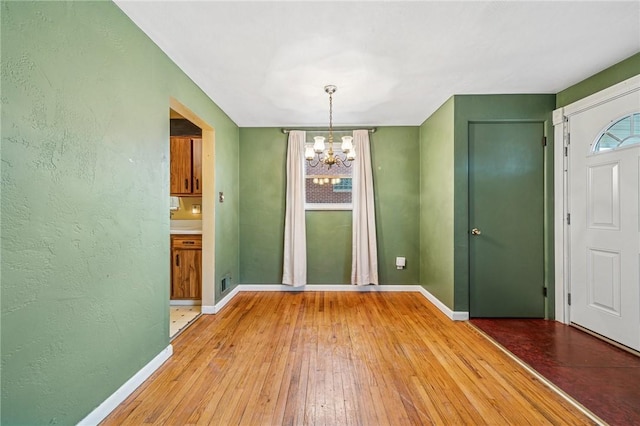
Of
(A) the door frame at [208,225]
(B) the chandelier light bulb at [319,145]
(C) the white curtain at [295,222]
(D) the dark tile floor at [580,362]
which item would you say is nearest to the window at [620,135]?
(D) the dark tile floor at [580,362]

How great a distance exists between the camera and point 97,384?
1601mm

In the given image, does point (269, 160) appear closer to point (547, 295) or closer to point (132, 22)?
point (132, 22)

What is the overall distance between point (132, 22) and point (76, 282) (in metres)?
1.76

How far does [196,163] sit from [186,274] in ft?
5.02

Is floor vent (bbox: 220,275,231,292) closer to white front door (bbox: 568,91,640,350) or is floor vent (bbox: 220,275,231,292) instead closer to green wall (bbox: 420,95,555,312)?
green wall (bbox: 420,95,555,312)

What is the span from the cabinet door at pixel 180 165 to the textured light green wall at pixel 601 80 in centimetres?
462

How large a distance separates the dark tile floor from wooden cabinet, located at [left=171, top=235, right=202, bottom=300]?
344 centimetres

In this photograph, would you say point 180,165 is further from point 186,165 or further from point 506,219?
point 506,219

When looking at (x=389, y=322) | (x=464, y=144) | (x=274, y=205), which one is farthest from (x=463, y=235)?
(x=274, y=205)

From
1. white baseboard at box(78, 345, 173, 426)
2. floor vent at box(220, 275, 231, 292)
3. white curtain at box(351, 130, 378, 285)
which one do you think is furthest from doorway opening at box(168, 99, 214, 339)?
white curtain at box(351, 130, 378, 285)

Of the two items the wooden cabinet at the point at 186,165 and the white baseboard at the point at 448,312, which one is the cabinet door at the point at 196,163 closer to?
the wooden cabinet at the point at 186,165

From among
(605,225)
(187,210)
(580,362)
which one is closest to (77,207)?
(187,210)

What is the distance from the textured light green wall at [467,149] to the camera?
3.10 metres

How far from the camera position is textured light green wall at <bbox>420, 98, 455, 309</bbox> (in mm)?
3270
